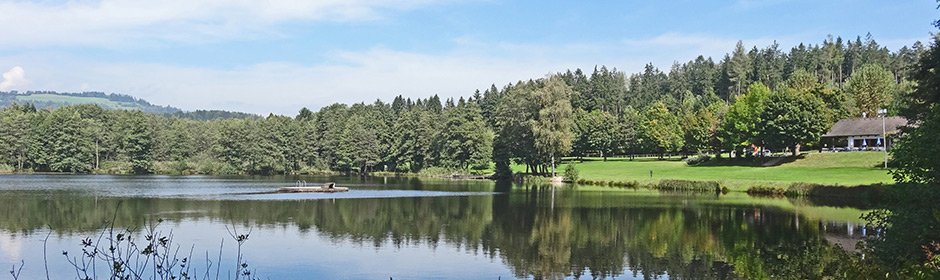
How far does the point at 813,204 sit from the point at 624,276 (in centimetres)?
3113

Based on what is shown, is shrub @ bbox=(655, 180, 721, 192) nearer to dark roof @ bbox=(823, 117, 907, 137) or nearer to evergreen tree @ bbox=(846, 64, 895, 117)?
dark roof @ bbox=(823, 117, 907, 137)

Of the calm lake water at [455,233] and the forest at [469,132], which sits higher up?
the forest at [469,132]

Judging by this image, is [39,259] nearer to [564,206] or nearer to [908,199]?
[908,199]

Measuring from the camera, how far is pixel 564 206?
47844mm

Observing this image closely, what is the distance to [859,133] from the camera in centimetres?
8081

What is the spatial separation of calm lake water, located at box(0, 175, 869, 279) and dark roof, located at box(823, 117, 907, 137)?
34235 mm

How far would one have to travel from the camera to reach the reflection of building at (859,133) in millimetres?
79500

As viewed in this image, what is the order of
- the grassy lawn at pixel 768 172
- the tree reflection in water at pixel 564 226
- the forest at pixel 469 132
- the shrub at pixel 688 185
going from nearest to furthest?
the tree reflection in water at pixel 564 226 < the grassy lawn at pixel 768 172 < the shrub at pixel 688 185 < the forest at pixel 469 132

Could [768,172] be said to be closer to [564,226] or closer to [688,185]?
[688,185]

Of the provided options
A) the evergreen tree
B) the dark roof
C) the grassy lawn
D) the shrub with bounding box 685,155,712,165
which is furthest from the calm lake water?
the evergreen tree

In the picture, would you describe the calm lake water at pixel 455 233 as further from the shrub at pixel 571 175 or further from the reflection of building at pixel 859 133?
the reflection of building at pixel 859 133

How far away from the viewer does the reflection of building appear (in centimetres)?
7950

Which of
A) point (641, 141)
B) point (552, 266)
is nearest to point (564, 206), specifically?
point (552, 266)

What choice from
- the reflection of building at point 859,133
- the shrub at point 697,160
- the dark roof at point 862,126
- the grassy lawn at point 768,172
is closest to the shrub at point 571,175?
the grassy lawn at point 768,172
